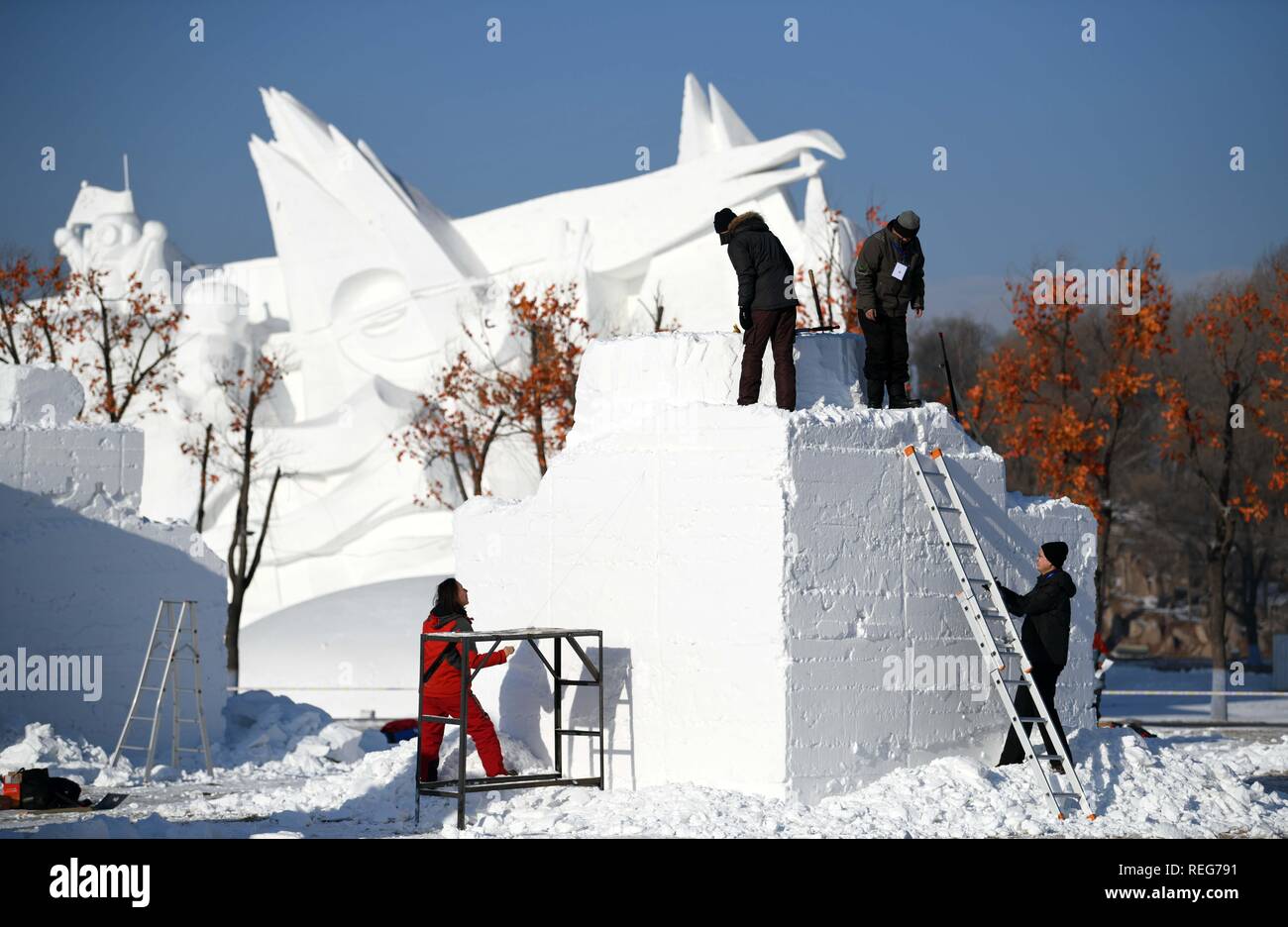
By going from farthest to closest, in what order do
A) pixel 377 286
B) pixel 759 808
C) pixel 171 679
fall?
pixel 377 286
pixel 171 679
pixel 759 808

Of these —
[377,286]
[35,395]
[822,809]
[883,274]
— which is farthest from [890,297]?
Answer: [377,286]

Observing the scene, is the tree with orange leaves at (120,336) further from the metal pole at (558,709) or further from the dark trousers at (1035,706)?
the dark trousers at (1035,706)

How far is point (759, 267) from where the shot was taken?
36.9 feet

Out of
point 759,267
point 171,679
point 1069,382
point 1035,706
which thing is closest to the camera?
point 1035,706

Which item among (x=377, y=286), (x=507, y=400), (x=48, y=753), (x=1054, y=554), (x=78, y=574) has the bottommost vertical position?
(x=48, y=753)

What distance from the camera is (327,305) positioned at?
38.9 metres

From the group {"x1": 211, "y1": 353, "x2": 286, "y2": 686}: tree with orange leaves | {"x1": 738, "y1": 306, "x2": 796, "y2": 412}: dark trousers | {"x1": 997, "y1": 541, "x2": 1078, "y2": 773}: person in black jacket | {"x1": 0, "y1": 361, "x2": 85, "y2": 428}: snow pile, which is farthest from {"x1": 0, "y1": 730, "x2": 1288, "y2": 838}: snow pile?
{"x1": 211, "y1": 353, "x2": 286, "y2": 686}: tree with orange leaves

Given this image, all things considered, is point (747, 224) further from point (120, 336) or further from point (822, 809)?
point (120, 336)

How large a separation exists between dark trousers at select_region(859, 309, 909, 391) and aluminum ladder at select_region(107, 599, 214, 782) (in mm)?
6527

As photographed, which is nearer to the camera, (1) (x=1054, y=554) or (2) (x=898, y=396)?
(1) (x=1054, y=554)

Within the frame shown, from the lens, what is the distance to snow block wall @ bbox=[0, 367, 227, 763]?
1602cm

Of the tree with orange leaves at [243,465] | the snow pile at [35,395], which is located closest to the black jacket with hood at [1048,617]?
the snow pile at [35,395]

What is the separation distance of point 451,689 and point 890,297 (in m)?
3.94

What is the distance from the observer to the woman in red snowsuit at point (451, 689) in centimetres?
1091
